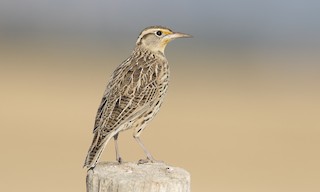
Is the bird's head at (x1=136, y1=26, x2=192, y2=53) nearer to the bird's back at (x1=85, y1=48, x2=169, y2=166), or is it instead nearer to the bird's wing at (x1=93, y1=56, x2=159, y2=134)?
the bird's back at (x1=85, y1=48, x2=169, y2=166)

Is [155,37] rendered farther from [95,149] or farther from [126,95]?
[95,149]

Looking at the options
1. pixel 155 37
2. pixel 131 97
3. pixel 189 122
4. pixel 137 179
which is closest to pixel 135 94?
pixel 131 97

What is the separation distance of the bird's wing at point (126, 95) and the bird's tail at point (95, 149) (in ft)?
0.20

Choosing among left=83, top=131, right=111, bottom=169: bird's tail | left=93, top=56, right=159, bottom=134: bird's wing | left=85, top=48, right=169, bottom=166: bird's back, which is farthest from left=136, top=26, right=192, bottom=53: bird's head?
left=83, top=131, right=111, bottom=169: bird's tail

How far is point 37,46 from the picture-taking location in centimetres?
4566

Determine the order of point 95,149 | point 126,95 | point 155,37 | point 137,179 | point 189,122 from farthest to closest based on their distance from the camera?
point 189,122
point 155,37
point 126,95
point 95,149
point 137,179

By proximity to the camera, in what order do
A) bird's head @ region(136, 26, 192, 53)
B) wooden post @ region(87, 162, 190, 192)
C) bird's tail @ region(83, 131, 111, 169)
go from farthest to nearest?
bird's head @ region(136, 26, 192, 53), bird's tail @ region(83, 131, 111, 169), wooden post @ region(87, 162, 190, 192)

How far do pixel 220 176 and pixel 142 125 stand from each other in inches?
351

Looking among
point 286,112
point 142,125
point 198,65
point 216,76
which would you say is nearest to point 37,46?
point 198,65

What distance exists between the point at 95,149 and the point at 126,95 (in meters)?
0.64

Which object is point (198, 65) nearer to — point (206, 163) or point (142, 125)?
point (206, 163)

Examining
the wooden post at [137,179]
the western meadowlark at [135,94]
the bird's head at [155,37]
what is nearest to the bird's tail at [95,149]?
the western meadowlark at [135,94]

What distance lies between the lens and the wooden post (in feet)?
16.4

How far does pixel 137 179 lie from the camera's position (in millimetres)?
5090
